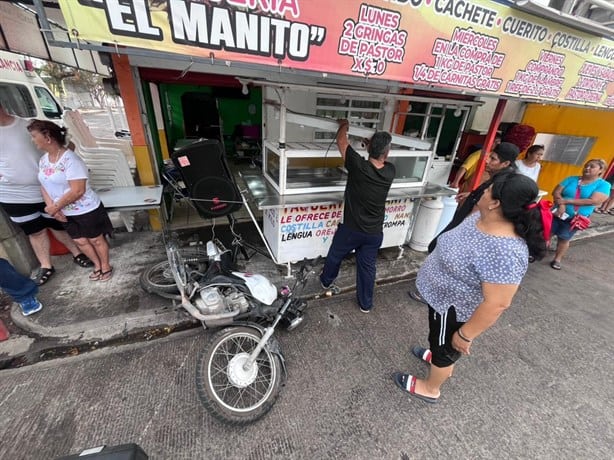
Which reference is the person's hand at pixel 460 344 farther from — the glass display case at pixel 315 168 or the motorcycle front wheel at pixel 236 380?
the glass display case at pixel 315 168

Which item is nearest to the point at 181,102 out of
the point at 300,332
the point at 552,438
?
the point at 300,332

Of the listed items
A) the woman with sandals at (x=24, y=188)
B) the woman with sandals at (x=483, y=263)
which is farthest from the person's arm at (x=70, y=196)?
the woman with sandals at (x=483, y=263)

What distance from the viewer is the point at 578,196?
371cm

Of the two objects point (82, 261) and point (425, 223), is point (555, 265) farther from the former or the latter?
point (82, 261)

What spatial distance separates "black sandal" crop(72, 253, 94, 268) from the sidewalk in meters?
0.06

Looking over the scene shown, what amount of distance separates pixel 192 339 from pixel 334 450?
5.14ft

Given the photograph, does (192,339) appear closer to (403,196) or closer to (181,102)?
(403,196)

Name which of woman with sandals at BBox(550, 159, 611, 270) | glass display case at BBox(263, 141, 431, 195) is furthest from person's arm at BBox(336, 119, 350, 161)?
woman with sandals at BBox(550, 159, 611, 270)

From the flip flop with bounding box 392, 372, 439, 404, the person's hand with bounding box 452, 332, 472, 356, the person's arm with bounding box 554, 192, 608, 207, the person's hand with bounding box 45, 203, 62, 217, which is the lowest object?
the flip flop with bounding box 392, 372, 439, 404

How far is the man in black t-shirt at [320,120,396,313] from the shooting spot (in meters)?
2.41

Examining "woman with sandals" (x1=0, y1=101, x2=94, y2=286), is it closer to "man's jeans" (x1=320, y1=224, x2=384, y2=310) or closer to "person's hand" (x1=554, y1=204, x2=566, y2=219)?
"man's jeans" (x1=320, y1=224, x2=384, y2=310)

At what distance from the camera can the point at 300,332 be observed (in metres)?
2.65

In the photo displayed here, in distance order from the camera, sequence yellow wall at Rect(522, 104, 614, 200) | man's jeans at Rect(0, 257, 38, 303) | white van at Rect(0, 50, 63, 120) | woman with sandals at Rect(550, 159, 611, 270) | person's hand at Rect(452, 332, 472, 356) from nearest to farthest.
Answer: person's hand at Rect(452, 332, 472, 356)
man's jeans at Rect(0, 257, 38, 303)
woman with sandals at Rect(550, 159, 611, 270)
white van at Rect(0, 50, 63, 120)
yellow wall at Rect(522, 104, 614, 200)

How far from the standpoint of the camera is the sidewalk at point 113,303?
7.90ft
